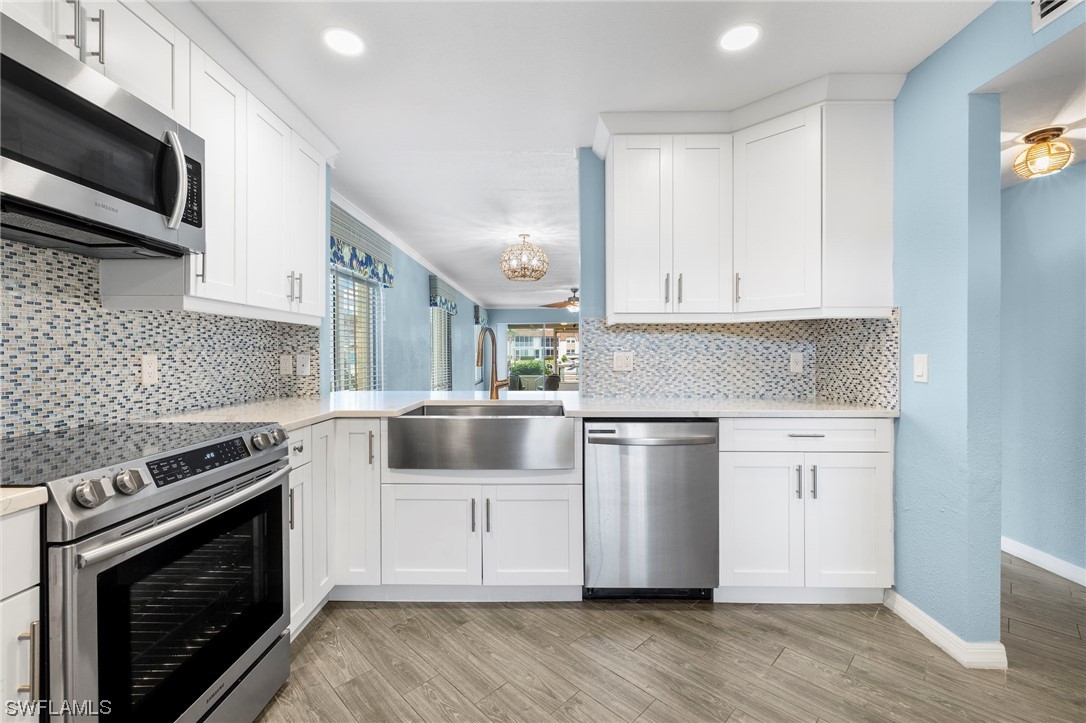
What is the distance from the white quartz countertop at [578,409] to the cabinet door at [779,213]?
0.51 meters

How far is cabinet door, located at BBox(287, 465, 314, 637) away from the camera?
1819mm

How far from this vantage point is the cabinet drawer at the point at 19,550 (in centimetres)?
87

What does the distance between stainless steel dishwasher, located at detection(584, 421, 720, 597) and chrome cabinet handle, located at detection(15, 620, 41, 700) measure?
1.74m

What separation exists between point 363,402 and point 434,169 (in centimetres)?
165

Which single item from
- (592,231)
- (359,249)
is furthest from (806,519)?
(359,249)

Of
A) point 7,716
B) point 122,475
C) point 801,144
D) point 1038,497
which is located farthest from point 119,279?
point 1038,497

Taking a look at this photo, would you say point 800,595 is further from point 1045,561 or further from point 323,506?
point 323,506

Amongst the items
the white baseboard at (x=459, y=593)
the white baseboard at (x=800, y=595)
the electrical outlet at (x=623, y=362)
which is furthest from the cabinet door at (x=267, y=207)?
the white baseboard at (x=800, y=595)

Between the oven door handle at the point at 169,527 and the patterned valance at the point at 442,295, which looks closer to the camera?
the oven door handle at the point at 169,527

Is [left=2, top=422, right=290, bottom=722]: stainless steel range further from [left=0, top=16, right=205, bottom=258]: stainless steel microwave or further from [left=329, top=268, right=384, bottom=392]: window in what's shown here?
[left=329, top=268, right=384, bottom=392]: window

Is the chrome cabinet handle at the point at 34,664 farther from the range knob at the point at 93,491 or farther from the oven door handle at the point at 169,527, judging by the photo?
the range knob at the point at 93,491

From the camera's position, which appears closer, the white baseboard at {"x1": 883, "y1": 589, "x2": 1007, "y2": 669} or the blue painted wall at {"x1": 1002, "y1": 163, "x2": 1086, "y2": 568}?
the white baseboard at {"x1": 883, "y1": 589, "x2": 1007, "y2": 669}

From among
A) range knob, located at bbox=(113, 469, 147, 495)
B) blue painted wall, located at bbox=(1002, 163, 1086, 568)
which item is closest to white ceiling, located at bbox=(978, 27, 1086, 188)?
blue painted wall, located at bbox=(1002, 163, 1086, 568)

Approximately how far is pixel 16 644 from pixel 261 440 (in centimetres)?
70
